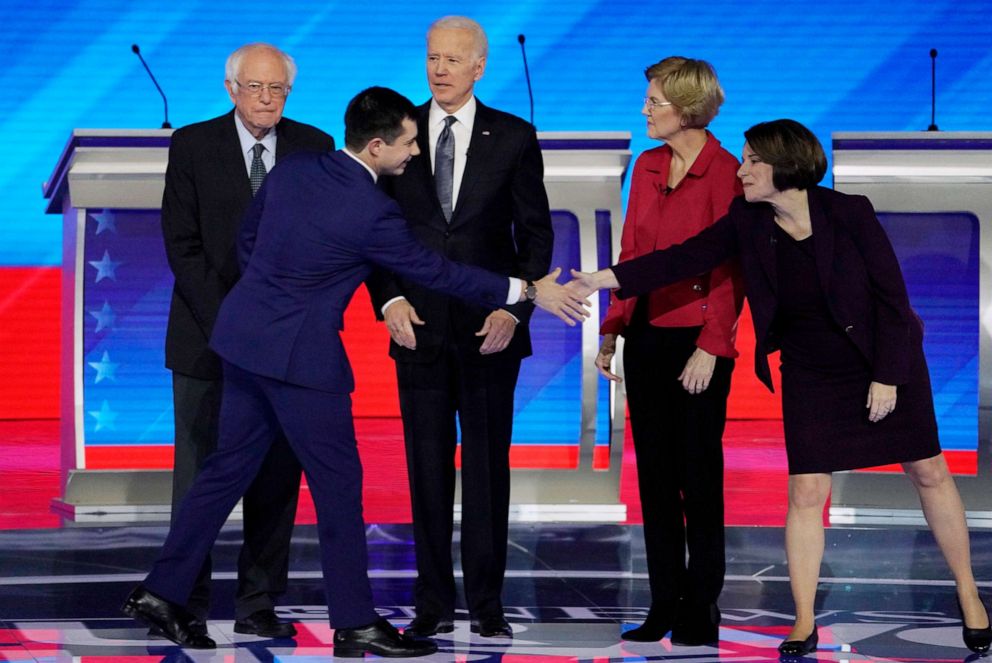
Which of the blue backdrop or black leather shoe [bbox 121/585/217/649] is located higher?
the blue backdrop

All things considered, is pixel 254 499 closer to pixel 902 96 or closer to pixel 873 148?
pixel 873 148

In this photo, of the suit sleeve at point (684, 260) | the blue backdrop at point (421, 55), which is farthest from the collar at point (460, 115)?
the blue backdrop at point (421, 55)

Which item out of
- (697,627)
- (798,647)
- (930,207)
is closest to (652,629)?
(697,627)

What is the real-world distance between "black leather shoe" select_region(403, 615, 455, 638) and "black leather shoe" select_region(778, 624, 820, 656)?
2.64 feet

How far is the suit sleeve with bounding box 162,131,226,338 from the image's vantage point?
3646mm

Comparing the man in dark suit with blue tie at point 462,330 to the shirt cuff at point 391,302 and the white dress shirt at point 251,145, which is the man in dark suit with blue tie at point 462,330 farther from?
the white dress shirt at point 251,145

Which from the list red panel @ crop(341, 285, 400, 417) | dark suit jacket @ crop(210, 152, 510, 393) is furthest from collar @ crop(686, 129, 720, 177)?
red panel @ crop(341, 285, 400, 417)

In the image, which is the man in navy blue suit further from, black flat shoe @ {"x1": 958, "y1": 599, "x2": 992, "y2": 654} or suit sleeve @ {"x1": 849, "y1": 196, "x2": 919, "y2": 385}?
black flat shoe @ {"x1": 958, "y1": 599, "x2": 992, "y2": 654}

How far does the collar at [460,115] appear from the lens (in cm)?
368

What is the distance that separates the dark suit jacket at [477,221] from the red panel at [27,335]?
17.3 feet

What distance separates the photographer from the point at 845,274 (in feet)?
11.2

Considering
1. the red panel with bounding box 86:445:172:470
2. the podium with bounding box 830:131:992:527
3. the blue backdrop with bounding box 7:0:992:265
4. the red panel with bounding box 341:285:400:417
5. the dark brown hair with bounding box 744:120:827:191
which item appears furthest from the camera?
the blue backdrop with bounding box 7:0:992:265

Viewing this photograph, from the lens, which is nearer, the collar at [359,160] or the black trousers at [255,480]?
the collar at [359,160]

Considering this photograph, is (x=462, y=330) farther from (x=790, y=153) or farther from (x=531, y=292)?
(x=790, y=153)
